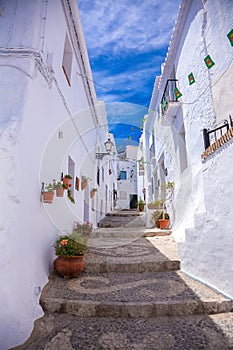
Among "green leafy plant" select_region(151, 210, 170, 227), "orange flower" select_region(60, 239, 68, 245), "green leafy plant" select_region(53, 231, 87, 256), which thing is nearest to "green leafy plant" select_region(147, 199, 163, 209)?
"green leafy plant" select_region(151, 210, 170, 227)

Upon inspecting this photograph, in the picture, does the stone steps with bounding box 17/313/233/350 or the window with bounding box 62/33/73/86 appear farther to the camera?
the window with bounding box 62/33/73/86

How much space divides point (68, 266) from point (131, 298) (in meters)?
1.23

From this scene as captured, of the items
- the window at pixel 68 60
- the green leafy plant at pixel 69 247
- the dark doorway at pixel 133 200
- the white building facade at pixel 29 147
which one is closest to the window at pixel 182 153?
the white building facade at pixel 29 147

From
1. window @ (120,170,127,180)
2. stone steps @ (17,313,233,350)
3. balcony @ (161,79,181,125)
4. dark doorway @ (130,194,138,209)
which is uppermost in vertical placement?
window @ (120,170,127,180)

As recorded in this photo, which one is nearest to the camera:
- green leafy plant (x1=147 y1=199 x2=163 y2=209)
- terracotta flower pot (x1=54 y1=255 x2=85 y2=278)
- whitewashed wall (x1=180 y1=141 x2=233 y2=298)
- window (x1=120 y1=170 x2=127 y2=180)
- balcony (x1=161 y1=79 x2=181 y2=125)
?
whitewashed wall (x1=180 y1=141 x2=233 y2=298)

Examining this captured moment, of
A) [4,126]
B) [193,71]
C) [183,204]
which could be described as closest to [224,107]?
[193,71]

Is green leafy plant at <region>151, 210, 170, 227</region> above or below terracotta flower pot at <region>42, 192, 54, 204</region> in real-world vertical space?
below

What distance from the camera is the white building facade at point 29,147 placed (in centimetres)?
248

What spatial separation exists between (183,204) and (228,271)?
9.80ft

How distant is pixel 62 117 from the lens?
4.86 m

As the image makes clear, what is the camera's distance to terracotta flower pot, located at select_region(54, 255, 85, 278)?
370 cm

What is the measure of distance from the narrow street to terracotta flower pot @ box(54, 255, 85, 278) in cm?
11

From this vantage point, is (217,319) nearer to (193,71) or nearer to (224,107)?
(224,107)

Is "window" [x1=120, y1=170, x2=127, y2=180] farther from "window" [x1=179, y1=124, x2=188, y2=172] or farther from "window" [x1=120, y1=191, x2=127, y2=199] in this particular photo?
"window" [x1=179, y1=124, x2=188, y2=172]
